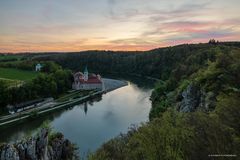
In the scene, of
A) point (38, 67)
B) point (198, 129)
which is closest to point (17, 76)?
point (38, 67)

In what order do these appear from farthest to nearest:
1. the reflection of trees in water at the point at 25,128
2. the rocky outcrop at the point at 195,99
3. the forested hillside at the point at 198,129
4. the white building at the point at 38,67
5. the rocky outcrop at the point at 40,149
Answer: the white building at the point at 38,67
the reflection of trees in water at the point at 25,128
the rocky outcrop at the point at 40,149
the rocky outcrop at the point at 195,99
the forested hillside at the point at 198,129

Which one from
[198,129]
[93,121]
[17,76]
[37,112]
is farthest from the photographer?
[17,76]

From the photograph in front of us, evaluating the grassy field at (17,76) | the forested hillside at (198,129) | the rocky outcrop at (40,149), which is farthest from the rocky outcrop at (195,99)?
the grassy field at (17,76)

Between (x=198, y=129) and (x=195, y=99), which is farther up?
(x=198, y=129)

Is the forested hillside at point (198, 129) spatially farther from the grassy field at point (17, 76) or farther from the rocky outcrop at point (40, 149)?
the grassy field at point (17, 76)

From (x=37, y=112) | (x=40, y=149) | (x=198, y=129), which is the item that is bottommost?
(x=37, y=112)

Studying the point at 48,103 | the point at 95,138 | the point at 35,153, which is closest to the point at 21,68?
A: the point at 48,103

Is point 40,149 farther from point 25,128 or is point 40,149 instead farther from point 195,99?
point 25,128
